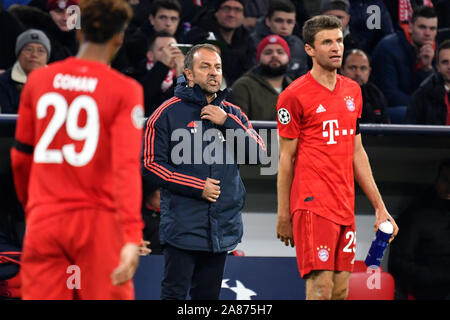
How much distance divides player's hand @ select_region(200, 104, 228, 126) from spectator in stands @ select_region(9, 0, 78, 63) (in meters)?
3.46

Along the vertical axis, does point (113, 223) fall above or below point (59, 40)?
below

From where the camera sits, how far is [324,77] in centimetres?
550

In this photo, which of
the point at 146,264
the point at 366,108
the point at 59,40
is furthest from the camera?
the point at 59,40

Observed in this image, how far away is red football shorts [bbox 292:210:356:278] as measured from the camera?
5.29m

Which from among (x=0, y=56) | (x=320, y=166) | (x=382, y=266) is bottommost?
(x=382, y=266)

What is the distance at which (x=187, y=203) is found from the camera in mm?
5492

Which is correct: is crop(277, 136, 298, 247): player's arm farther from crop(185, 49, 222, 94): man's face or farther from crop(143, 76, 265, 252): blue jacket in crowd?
crop(185, 49, 222, 94): man's face

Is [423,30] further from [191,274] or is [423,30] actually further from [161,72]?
[191,274]

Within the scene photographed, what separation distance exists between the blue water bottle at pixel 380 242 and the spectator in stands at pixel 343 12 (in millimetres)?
3666

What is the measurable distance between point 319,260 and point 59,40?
4.49m

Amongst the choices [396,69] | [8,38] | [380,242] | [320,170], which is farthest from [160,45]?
[380,242]

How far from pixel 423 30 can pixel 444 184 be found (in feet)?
9.74
